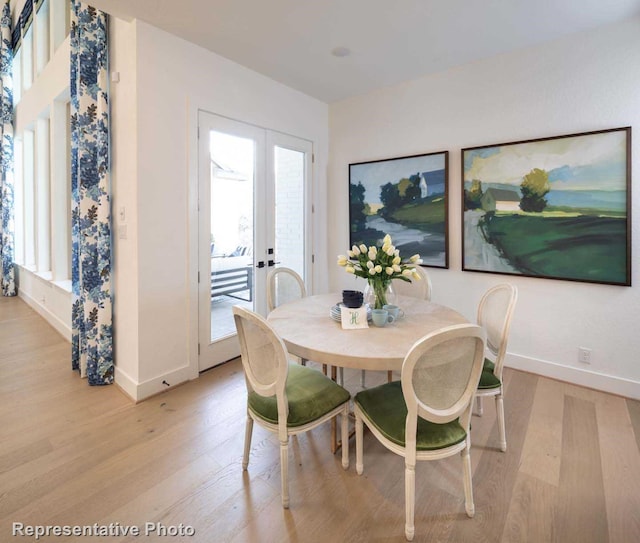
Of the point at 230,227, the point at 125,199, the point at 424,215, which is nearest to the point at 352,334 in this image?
the point at 230,227

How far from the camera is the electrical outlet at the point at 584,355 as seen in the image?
2814 millimetres

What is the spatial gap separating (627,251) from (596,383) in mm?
1052

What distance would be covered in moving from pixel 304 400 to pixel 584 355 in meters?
2.46

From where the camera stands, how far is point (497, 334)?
2096 millimetres

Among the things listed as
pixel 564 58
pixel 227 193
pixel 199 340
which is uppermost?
pixel 564 58

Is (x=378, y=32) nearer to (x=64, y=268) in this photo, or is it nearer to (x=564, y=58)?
(x=564, y=58)

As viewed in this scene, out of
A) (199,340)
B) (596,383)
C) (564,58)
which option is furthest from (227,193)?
(596,383)

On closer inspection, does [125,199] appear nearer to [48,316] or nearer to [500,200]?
[48,316]

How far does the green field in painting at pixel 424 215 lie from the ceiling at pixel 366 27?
4.18ft

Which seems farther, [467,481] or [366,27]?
[366,27]

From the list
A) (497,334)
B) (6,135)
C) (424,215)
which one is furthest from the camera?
(6,135)

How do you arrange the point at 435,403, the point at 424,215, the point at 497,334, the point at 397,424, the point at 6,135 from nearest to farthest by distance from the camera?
the point at 435,403 < the point at 397,424 < the point at 497,334 < the point at 424,215 < the point at 6,135

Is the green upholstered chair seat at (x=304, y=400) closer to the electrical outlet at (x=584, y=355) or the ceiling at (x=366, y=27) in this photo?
the electrical outlet at (x=584, y=355)

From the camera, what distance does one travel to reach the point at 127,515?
1595 mm
